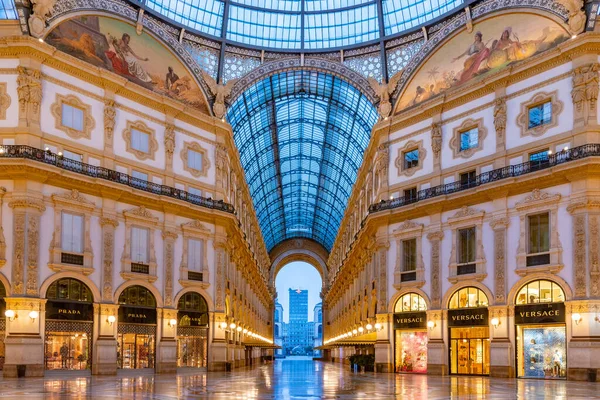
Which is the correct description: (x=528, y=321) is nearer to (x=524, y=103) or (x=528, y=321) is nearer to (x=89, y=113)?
(x=524, y=103)

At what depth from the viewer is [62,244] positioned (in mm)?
43719

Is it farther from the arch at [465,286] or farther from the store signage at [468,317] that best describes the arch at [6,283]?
the store signage at [468,317]

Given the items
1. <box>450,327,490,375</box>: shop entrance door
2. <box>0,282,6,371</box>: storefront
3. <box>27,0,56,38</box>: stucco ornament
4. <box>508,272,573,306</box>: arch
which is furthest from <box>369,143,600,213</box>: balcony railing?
<box>0,282,6,371</box>: storefront

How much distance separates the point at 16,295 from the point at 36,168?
7841 mm

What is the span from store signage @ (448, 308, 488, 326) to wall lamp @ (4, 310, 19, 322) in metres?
29.2

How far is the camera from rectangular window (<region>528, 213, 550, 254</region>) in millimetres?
42750

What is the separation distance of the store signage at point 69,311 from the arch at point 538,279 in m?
28.2

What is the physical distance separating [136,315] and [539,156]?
1189 inches

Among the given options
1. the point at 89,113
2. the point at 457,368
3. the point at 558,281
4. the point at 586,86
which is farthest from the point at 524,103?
the point at 89,113

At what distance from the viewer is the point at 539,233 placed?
43250 mm

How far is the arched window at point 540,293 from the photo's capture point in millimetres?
41594

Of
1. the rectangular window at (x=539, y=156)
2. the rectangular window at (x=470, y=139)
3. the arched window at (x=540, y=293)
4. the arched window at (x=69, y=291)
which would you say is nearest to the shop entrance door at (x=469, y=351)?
the arched window at (x=540, y=293)

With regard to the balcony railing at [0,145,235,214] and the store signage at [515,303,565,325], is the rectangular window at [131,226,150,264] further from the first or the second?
the store signage at [515,303,565,325]

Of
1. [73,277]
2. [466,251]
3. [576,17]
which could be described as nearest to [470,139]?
[466,251]
